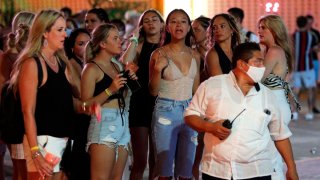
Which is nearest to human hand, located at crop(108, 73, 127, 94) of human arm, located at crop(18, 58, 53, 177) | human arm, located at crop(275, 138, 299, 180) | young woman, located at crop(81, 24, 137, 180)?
young woman, located at crop(81, 24, 137, 180)

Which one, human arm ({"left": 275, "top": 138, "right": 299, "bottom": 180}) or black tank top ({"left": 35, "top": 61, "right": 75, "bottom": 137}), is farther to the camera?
human arm ({"left": 275, "top": 138, "right": 299, "bottom": 180})

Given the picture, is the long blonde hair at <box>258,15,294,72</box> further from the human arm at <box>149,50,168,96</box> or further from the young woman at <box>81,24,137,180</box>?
the young woman at <box>81,24,137,180</box>

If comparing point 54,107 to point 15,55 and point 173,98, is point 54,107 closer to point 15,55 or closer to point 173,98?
point 173,98

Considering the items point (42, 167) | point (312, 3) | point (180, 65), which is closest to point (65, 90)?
point (42, 167)

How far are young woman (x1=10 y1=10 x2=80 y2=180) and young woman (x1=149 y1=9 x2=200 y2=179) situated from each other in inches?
61.6

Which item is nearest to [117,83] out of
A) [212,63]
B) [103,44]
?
[103,44]

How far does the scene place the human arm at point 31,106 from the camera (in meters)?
5.71

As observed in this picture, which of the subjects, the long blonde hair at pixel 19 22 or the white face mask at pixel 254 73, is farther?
the long blonde hair at pixel 19 22

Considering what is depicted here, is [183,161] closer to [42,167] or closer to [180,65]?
[180,65]

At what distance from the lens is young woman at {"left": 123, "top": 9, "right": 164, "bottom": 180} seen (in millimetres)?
8023

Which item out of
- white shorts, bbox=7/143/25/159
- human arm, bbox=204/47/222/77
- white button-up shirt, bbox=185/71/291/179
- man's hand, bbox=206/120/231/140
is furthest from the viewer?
human arm, bbox=204/47/222/77

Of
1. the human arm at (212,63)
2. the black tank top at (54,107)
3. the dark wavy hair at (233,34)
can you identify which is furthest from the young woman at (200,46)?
the black tank top at (54,107)

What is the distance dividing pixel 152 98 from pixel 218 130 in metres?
2.57

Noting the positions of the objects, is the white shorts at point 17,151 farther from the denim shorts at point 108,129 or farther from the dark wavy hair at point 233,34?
the dark wavy hair at point 233,34
